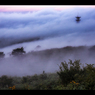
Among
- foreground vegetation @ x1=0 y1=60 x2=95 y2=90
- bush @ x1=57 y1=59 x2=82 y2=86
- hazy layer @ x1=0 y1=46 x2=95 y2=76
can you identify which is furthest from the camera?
hazy layer @ x1=0 y1=46 x2=95 y2=76

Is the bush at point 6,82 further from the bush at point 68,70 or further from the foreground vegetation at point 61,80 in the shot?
the bush at point 68,70

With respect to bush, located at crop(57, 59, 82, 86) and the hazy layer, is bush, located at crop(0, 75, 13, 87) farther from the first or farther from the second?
bush, located at crop(57, 59, 82, 86)

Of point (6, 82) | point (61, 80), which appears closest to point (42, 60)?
point (61, 80)

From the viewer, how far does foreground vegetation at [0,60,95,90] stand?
3.64 meters

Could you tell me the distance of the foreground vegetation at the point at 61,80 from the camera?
364 centimetres

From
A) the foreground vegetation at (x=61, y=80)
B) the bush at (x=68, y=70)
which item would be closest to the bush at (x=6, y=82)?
the foreground vegetation at (x=61, y=80)

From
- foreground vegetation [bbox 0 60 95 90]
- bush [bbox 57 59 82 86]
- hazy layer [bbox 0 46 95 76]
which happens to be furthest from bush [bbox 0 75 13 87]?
bush [bbox 57 59 82 86]

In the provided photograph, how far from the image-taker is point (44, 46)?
4.45m

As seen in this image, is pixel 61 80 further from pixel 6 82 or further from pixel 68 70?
pixel 6 82

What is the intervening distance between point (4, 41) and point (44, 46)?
1620 millimetres

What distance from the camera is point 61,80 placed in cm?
399

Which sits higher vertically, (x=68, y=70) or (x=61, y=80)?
(x=68, y=70)

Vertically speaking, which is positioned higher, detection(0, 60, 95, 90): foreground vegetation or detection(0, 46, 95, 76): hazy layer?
detection(0, 46, 95, 76): hazy layer
